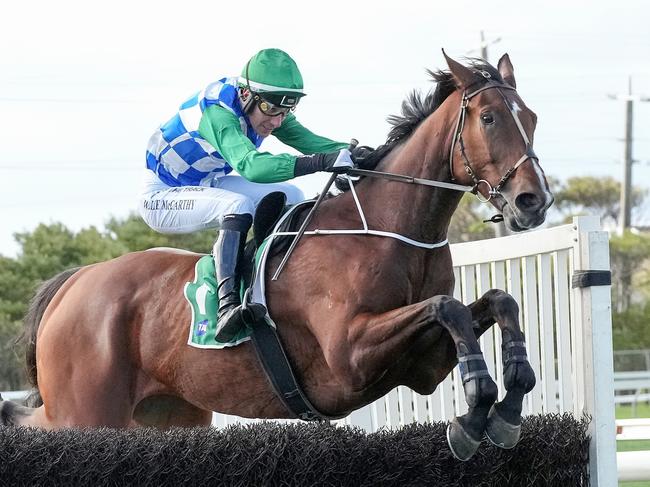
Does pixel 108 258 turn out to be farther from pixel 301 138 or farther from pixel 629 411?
pixel 301 138

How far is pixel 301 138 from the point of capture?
19.1 ft

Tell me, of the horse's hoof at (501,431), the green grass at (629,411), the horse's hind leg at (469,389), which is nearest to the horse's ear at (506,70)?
the horse's hind leg at (469,389)

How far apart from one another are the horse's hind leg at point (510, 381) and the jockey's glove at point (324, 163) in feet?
3.18

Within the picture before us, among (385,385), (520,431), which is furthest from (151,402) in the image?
(520,431)

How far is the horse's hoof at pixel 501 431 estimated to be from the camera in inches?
168

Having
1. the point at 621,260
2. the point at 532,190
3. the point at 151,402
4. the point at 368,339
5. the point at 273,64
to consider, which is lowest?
the point at 621,260

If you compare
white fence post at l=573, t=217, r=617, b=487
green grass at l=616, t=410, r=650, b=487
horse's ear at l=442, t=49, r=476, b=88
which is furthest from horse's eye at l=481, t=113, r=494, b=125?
green grass at l=616, t=410, r=650, b=487

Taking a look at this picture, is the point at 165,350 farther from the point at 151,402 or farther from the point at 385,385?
the point at 385,385

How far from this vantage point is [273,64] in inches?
207

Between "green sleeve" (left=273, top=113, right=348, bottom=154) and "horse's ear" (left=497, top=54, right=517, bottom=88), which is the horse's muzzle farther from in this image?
"green sleeve" (left=273, top=113, right=348, bottom=154)

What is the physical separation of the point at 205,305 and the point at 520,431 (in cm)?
170

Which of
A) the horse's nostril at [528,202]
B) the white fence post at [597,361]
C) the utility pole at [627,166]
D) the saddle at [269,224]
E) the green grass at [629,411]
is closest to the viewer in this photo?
the horse's nostril at [528,202]

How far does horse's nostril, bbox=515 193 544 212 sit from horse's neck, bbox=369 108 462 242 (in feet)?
1.65

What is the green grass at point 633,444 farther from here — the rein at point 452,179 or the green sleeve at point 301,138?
the green sleeve at point 301,138
